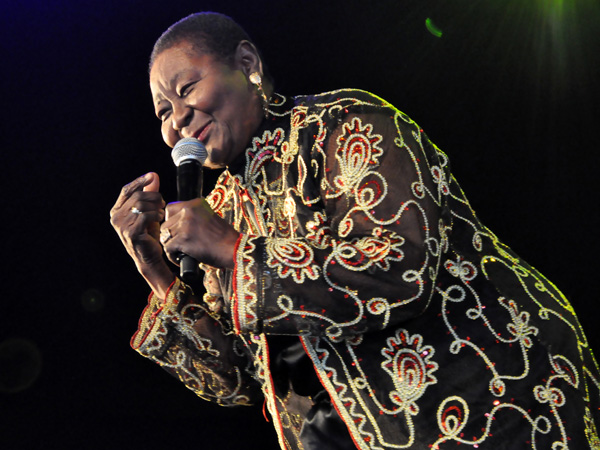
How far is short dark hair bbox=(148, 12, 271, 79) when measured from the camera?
171 centimetres

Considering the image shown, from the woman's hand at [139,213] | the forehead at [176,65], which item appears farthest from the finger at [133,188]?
the forehead at [176,65]

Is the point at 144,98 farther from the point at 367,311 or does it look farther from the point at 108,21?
the point at 367,311

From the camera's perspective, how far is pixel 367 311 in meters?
1.24

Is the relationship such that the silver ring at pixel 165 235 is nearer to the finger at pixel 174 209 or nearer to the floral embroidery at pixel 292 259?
the finger at pixel 174 209

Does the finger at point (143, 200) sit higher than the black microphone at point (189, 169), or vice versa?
the black microphone at point (189, 169)

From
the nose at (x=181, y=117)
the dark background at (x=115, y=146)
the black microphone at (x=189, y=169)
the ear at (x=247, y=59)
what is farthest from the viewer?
the dark background at (x=115, y=146)

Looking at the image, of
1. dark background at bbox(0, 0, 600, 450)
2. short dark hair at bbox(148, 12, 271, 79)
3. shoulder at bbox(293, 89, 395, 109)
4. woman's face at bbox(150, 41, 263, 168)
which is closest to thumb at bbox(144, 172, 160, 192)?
woman's face at bbox(150, 41, 263, 168)

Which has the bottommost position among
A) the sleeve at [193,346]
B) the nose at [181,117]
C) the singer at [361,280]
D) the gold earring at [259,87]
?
the sleeve at [193,346]

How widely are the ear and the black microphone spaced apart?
0.33m

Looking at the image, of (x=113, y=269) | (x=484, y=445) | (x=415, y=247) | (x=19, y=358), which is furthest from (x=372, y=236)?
(x=19, y=358)

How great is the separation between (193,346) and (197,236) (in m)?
0.63

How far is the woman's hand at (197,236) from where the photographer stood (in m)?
1.26

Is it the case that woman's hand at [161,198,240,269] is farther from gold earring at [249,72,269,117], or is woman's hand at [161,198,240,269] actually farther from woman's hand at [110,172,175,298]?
gold earring at [249,72,269,117]

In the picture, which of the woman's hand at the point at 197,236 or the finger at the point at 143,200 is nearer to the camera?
the woman's hand at the point at 197,236
